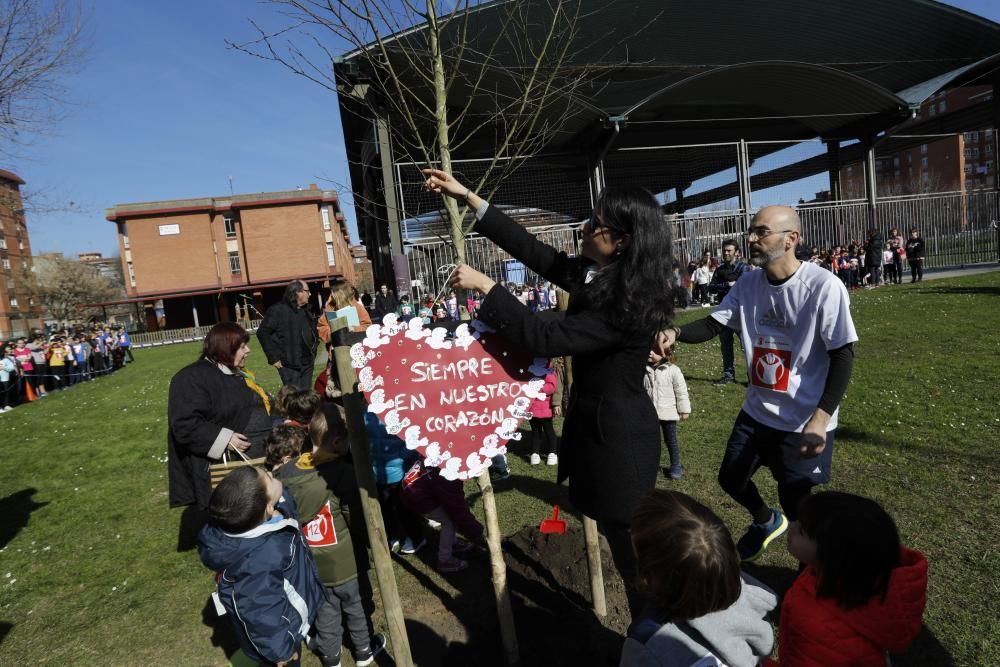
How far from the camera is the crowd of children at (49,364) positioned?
14.2m

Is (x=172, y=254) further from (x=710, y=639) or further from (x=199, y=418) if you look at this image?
(x=710, y=639)

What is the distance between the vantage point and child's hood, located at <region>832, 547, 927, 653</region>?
1.71 metres

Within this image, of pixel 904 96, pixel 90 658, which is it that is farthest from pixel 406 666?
pixel 904 96

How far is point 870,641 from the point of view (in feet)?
5.75

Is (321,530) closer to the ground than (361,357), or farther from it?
closer to the ground

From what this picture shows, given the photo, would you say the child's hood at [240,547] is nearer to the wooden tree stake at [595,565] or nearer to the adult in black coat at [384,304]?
the wooden tree stake at [595,565]

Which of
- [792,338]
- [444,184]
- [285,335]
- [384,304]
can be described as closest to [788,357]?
[792,338]

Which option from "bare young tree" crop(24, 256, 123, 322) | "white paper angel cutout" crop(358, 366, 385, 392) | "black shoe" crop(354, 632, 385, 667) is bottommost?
"black shoe" crop(354, 632, 385, 667)

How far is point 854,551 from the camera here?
172 cm

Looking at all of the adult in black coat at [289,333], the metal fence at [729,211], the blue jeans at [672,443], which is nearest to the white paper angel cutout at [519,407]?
the blue jeans at [672,443]

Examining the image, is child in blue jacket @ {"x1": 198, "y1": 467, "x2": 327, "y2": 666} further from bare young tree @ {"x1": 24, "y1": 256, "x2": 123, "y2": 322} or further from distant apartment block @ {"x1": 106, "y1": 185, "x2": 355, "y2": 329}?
bare young tree @ {"x1": 24, "y1": 256, "x2": 123, "y2": 322}

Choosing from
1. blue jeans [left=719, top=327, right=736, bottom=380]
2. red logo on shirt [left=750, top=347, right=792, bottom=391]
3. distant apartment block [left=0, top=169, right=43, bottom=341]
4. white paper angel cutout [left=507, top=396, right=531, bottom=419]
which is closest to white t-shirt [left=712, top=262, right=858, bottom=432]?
red logo on shirt [left=750, top=347, right=792, bottom=391]

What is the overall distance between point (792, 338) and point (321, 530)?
2575 mm

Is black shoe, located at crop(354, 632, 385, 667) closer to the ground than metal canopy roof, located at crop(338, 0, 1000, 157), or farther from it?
closer to the ground
